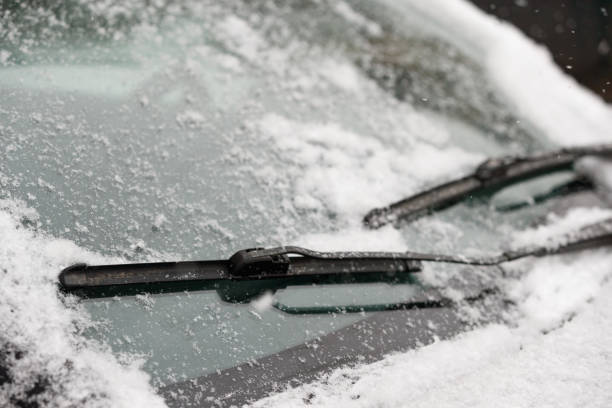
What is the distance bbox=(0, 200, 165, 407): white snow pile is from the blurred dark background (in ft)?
9.12

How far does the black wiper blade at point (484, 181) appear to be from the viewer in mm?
1591

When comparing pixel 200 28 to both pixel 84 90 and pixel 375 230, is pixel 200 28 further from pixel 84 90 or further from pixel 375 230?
pixel 375 230

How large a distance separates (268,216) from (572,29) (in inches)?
114

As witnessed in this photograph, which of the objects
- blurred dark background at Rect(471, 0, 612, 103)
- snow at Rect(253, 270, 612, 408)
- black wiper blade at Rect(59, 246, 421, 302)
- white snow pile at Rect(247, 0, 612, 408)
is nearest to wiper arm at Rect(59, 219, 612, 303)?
black wiper blade at Rect(59, 246, 421, 302)

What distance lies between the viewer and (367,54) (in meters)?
2.11

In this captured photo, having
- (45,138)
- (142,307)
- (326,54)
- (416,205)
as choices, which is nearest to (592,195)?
(416,205)

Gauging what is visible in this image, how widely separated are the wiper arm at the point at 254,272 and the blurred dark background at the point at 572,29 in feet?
7.06

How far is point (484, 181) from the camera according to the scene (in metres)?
1.79

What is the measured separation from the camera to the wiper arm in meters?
1.15

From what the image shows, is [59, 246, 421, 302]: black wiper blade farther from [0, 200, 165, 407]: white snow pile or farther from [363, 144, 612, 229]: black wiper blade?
[363, 144, 612, 229]: black wiper blade

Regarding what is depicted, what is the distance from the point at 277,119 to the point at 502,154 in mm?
902

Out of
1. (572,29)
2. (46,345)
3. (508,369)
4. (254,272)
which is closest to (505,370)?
(508,369)

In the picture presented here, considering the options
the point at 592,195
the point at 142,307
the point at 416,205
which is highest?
the point at 592,195

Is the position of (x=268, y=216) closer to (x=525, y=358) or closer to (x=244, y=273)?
(x=244, y=273)
